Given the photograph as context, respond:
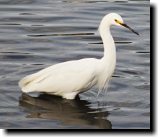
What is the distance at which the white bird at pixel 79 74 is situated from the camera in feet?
33.4

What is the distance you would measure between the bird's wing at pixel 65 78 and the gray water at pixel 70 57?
0.22m

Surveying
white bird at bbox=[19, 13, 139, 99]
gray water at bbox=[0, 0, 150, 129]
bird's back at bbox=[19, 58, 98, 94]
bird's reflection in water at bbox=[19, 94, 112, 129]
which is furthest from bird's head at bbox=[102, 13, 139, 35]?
bird's reflection in water at bbox=[19, 94, 112, 129]

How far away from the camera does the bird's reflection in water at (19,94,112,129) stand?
377 inches

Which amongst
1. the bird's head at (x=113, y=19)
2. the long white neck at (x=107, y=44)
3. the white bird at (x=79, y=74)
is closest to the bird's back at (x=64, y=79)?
the white bird at (x=79, y=74)

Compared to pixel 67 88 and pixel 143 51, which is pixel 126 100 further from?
pixel 143 51

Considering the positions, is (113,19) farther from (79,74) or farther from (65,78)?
(65,78)

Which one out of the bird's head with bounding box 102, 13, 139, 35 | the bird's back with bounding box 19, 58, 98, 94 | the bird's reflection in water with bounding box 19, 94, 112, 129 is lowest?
the bird's reflection in water with bounding box 19, 94, 112, 129

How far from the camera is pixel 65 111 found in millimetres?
10055

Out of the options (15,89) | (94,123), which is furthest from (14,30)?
(94,123)

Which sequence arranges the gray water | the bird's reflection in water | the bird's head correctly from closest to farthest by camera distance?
the bird's reflection in water → the gray water → the bird's head

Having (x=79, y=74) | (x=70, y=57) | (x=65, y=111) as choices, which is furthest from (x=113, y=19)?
(x=70, y=57)

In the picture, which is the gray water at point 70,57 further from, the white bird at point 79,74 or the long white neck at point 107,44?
the long white neck at point 107,44

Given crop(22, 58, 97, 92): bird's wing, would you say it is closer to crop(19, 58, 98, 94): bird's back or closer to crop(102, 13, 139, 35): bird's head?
crop(19, 58, 98, 94): bird's back

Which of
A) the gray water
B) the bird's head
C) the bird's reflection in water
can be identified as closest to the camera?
the bird's reflection in water
